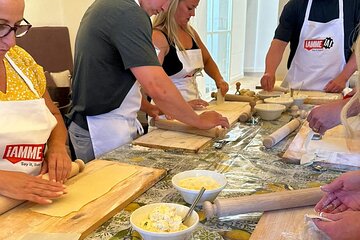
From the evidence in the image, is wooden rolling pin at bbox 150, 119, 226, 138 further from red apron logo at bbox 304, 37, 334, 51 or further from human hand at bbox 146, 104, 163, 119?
red apron logo at bbox 304, 37, 334, 51

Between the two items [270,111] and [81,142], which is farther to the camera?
[270,111]

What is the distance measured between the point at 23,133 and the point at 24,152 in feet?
0.19

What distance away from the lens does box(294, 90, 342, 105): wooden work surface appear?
192 centimetres

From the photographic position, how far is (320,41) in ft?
7.22

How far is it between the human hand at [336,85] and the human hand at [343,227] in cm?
155

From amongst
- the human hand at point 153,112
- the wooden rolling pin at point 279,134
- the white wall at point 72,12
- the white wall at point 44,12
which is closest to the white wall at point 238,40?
the white wall at point 72,12

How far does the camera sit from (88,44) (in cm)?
134

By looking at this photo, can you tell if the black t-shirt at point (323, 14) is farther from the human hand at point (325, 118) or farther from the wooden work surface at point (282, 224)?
the wooden work surface at point (282, 224)

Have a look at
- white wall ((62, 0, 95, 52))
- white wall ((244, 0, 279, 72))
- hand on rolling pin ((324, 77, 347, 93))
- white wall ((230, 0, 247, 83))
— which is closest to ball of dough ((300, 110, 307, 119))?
hand on rolling pin ((324, 77, 347, 93))

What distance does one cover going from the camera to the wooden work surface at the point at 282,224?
77 cm

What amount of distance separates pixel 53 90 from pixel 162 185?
81.2 inches

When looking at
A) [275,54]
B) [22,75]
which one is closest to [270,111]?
[275,54]

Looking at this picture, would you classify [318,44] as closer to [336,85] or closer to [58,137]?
[336,85]

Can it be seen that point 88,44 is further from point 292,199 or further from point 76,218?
point 292,199
